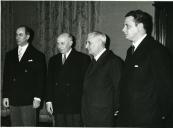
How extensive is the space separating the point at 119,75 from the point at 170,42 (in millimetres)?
1331

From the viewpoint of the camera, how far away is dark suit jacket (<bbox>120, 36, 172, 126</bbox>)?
7.04 ft

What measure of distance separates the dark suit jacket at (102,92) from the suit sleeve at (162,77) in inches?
20.9

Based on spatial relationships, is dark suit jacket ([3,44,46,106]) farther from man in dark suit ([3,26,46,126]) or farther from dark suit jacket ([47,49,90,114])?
dark suit jacket ([47,49,90,114])

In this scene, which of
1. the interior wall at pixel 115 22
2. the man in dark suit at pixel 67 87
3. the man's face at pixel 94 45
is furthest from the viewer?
the interior wall at pixel 115 22

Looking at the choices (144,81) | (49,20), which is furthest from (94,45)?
(49,20)

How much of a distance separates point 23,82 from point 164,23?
6.38ft

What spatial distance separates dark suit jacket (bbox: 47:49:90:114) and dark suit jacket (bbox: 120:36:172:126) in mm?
876

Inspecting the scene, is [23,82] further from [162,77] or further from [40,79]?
[162,77]

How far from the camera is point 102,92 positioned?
104 inches

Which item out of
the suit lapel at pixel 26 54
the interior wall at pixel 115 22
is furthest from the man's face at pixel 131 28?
the interior wall at pixel 115 22

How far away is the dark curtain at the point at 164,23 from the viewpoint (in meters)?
3.64

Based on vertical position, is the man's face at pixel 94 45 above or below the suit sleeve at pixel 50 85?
above

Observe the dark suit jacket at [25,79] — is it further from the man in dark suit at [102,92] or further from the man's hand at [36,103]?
the man in dark suit at [102,92]

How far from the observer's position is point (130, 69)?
2318mm
